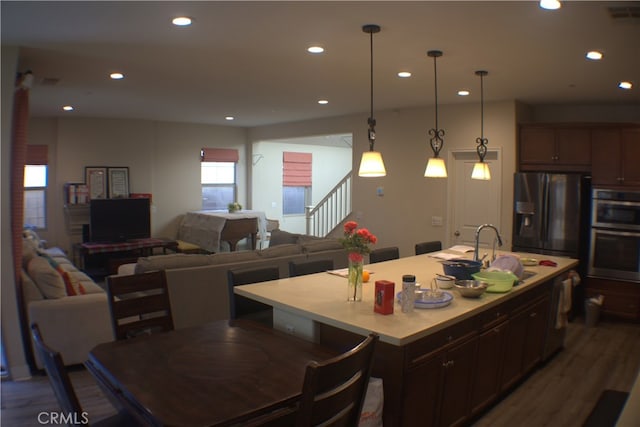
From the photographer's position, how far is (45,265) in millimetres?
4297

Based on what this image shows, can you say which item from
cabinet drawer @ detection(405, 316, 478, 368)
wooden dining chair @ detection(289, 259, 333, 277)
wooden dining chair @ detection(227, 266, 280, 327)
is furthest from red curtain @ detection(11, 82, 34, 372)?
cabinet drawer @ detection(405, 316, 478, 368)

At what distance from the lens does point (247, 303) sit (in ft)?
11.2

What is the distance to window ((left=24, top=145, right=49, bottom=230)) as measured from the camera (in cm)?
818

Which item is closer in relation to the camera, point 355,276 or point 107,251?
point 355,276

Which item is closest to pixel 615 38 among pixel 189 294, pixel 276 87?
pixel 276 87

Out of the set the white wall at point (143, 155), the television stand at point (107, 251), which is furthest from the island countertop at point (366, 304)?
the white wall at point (143, 155)

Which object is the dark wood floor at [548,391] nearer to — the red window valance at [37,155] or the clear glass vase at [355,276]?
the clear glass vase at [355,276]

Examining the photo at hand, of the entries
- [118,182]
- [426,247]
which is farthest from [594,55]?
[118,182]

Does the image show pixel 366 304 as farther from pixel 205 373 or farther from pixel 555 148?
pixel 555 148

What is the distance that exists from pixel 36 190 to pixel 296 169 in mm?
5465

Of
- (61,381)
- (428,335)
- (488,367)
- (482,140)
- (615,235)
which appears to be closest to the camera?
(61,381)

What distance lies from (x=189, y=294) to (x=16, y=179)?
1.74 meters

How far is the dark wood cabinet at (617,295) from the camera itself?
5582 mm

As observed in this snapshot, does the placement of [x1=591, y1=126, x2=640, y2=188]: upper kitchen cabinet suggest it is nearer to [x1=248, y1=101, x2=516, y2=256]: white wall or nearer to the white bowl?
[x1=248, y1=101, x2=516, y2=256]: white wall
